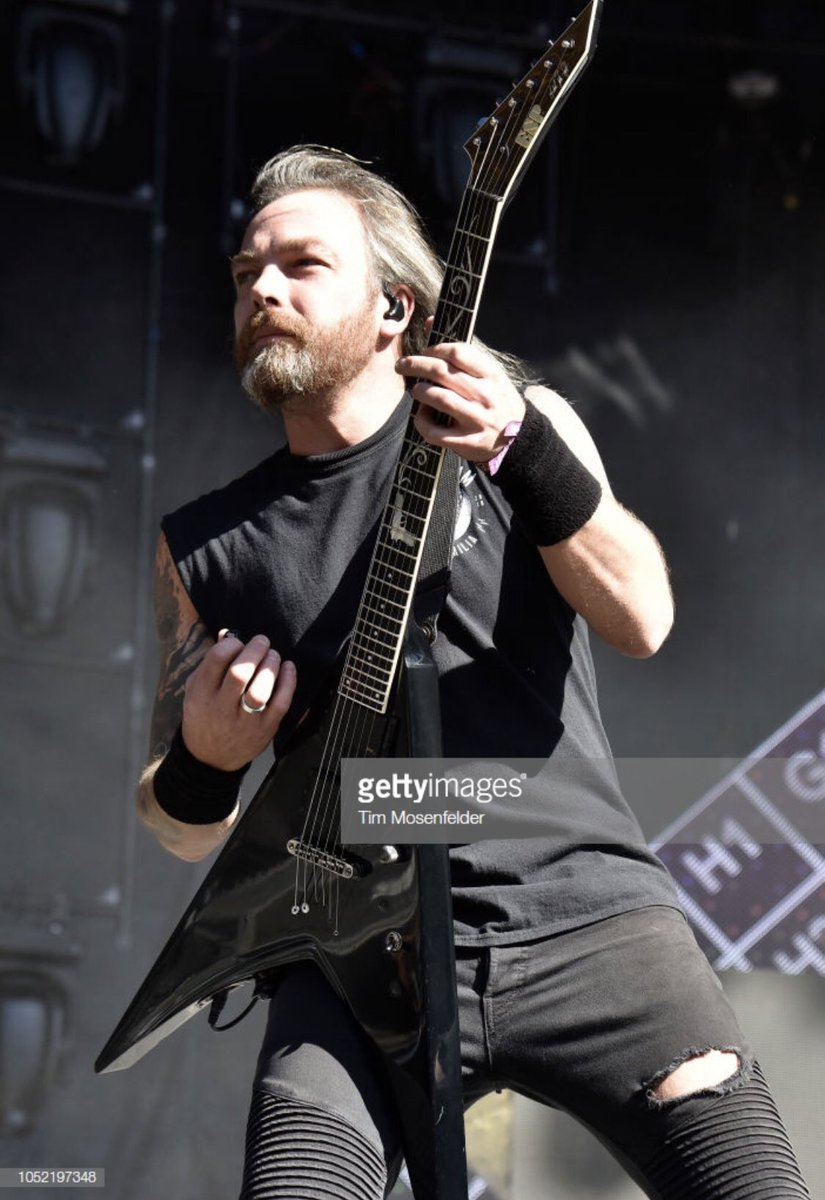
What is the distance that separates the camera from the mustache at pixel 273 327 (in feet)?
7.66

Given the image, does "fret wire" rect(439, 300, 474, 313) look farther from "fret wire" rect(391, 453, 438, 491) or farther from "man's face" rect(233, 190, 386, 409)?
"man's face" rect(233, 190, 386, 409)

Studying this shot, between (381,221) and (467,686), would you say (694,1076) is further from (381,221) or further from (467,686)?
(381,221)

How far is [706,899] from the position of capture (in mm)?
4051

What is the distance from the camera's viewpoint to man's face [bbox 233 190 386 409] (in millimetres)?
2328

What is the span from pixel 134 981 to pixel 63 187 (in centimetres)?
205

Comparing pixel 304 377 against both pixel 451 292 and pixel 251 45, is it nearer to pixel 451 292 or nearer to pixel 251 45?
pixel 451 292

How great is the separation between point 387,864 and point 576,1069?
0.34 metres

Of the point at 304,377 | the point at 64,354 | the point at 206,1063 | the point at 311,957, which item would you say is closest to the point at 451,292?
the point at 304,377

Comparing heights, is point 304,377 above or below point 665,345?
above

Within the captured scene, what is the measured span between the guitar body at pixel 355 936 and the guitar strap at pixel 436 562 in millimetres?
61

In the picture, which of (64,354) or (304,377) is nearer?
(304,377)
